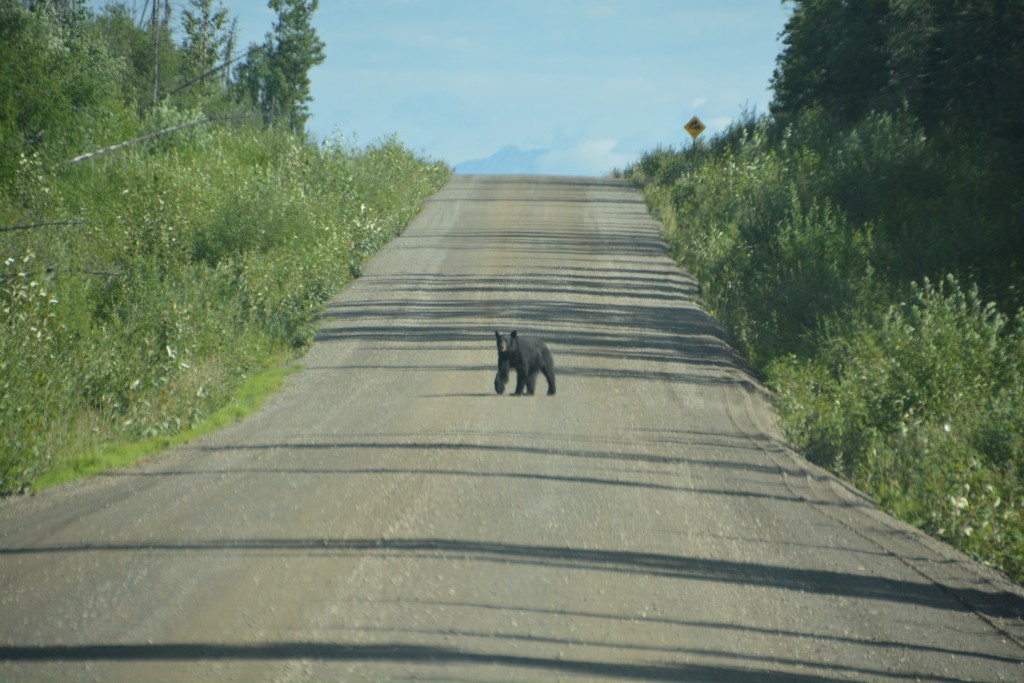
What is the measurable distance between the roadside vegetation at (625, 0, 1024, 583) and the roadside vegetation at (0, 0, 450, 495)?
24.0ft

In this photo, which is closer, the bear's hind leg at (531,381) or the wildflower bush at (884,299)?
the wildflower bush at (884,299)

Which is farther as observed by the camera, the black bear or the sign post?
the sign post

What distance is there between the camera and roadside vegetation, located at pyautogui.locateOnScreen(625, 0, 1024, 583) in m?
11.3

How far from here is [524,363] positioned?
44.8 ft

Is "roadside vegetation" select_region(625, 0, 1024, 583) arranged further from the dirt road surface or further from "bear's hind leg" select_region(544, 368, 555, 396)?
"bear's hind leg" select_region(544, 368, 555, 396)

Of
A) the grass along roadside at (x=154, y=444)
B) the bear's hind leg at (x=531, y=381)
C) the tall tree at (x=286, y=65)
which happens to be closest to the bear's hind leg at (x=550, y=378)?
the bear's hind leg at (x=531, y=381)

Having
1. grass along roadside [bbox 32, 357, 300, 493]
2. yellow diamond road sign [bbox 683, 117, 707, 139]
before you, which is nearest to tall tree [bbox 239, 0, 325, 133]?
yellow diamond road sign [bbox 683, 117, 707, 139]

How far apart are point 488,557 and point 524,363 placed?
6231 mm

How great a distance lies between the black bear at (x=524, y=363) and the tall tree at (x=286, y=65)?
242ft

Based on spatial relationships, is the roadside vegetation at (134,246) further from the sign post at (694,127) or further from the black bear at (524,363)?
the sign post at (694,127)

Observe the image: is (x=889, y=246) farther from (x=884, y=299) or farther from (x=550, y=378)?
(x=550, y=378)

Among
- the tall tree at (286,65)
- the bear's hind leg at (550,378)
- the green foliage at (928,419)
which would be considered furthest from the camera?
the tall tree at (286,65)

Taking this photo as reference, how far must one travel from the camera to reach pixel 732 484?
10.1 meters

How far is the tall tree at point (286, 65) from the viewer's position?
85.6 meters
